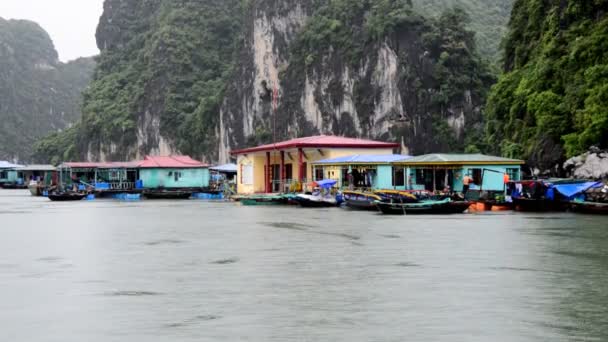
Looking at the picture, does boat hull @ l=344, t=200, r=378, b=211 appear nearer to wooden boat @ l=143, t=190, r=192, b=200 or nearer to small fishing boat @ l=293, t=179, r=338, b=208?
small fishing boat @ l=293, t=179, r=338, b=208

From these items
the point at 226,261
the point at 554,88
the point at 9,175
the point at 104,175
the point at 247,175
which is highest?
the point at 554,88

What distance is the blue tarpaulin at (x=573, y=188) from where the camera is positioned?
123 ft

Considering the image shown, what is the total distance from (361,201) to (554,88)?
1601 centimetres

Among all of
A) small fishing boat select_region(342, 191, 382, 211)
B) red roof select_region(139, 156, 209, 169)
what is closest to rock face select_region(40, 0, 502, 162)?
red roof select_region(139, 156, 209, 169)

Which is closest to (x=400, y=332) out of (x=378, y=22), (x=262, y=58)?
(x=378, y=22)

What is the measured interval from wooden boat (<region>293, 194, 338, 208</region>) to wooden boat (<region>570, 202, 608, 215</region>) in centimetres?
1360

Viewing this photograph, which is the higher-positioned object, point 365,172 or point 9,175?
point 9,175

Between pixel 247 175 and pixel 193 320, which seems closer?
pixel 193 320

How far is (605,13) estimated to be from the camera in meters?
49.8

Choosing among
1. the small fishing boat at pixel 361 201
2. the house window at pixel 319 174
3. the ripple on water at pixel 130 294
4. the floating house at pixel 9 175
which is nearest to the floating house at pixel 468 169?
the small fishing boat at pixel 361 201

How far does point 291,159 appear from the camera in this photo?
58500 mm

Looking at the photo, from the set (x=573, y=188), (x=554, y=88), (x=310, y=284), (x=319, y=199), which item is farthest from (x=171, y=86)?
(x=310, y=284)

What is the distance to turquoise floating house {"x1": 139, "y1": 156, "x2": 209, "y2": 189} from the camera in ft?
228

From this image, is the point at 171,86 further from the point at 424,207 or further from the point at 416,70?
the point at 424,207
